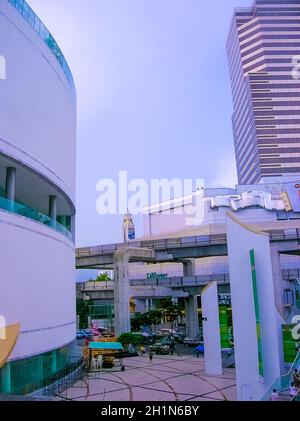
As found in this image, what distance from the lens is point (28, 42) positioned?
1905cm

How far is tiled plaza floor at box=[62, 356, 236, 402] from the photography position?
735 inches

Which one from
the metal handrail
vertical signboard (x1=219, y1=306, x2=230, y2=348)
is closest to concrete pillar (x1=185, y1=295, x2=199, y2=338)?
the metal handrail

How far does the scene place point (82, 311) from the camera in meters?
64.1

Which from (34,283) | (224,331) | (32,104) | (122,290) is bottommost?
(224,331)

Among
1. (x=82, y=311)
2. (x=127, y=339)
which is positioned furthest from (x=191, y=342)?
(x=82, y=311)

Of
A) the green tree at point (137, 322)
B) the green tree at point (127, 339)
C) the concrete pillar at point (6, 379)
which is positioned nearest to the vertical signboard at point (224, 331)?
the green tree at point (127, 339)

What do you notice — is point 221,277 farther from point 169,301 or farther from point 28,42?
point 28,42

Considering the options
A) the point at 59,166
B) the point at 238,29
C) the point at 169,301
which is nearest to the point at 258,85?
the point at 238,29

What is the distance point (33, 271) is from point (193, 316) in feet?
111

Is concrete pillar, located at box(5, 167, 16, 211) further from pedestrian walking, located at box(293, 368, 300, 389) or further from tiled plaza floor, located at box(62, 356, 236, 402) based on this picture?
pedestrian walking, located at box(293, 368, 300, 389)

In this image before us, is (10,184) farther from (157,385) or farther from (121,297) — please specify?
(121,297)

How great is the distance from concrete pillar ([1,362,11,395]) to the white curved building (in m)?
0.04

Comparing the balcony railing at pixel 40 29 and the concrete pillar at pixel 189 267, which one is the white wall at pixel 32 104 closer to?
the balcony railing at pixel 40 29

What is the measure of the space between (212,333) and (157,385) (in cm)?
545
